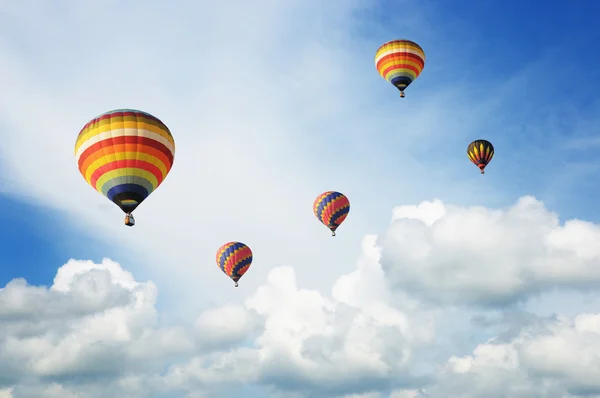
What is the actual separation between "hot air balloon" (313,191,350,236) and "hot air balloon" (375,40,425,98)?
1737cm

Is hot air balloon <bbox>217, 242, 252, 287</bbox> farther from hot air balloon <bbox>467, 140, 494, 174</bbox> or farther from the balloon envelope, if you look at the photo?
the balloon envelope

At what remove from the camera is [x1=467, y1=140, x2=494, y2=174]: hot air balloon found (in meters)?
86.5

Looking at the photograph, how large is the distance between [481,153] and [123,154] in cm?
5277

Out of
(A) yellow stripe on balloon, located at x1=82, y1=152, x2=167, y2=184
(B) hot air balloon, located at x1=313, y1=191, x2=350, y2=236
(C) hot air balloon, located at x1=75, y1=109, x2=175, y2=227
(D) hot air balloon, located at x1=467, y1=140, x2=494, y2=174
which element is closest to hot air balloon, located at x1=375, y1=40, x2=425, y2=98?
(D) hot air balloon, located at x1=467, y1=140, x2=494, y2=174

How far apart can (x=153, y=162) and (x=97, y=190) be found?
16.4ft

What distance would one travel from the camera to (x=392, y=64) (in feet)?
263

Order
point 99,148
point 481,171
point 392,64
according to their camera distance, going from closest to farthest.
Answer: point 99,148 < point 392,64 < point 481,171

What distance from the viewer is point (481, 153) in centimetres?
8656

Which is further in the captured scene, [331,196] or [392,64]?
[331,196]

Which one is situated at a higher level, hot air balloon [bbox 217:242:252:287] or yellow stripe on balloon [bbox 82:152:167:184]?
hot air balloon [bbox 217:242:252:287]

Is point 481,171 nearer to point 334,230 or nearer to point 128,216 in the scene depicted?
point 334,230

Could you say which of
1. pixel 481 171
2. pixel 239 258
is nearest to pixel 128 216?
pixel 239 258

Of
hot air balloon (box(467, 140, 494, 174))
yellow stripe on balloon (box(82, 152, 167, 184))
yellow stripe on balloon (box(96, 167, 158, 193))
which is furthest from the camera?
hot air balloon (box(467, 140, 494, 174))

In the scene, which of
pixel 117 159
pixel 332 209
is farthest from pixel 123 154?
pixel 332 209
